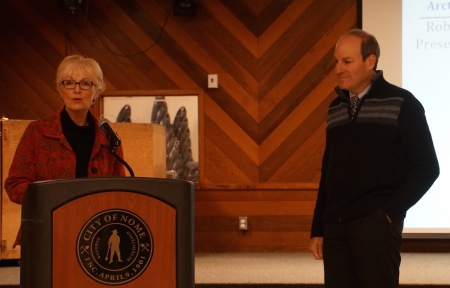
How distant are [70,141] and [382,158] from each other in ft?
3.33

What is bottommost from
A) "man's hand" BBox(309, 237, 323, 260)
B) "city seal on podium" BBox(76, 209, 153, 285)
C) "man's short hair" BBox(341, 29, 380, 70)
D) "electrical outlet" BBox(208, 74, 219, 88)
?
"man's hand" BBox(309, 237, 323, 260)

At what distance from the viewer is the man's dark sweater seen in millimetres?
2078

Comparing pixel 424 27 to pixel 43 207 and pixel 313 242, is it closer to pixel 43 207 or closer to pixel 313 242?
pixel 313 242

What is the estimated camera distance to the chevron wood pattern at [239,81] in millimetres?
5160

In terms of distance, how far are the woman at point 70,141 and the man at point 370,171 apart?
0.75 meters

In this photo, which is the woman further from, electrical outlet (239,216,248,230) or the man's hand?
electrical outlet (239,216,248,230)

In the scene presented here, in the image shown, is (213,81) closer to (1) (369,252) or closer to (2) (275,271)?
(2) (275,271)

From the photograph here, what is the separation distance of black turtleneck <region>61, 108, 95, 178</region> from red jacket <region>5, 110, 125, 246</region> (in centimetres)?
2

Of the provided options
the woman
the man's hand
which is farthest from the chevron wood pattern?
the woman

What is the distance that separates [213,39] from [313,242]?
10.3 ft

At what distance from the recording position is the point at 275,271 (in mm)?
4160

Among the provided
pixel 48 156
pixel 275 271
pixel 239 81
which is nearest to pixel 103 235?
pixel 48 156

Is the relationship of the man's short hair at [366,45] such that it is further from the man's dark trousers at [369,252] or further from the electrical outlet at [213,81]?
the electrical outlet at [213,81]

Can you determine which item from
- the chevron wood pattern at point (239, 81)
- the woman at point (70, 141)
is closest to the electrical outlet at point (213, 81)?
the chevron wood pattern at point (239, 81)
